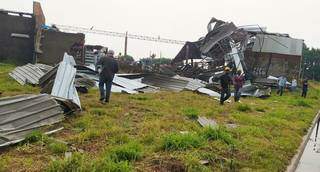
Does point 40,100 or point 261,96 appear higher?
point 40,100

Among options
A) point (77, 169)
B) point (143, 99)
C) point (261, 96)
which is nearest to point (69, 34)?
point (261, 96)

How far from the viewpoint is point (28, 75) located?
15.5 m

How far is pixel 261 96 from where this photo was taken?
21906 millimetres

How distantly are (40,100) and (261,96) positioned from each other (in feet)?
50.5

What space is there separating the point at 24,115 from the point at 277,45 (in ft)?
88.7

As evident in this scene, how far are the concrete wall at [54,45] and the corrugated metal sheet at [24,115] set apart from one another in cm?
1758

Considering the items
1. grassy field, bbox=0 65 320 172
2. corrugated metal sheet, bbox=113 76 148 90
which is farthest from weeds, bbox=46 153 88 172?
corrugated metal sheet, bbox=113 76 148 90

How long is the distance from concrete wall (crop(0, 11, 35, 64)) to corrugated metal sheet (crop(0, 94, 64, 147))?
17032mm

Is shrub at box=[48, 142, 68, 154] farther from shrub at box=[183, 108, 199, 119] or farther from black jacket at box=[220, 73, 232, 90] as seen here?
black jacket at box=[220, 73, 232, 90]

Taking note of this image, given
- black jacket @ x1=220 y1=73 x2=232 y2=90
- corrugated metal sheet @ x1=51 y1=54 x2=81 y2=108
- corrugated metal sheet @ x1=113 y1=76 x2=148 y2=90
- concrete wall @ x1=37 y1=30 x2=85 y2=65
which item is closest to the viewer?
corrugated metal sheet @ x1=51 y1=54 x2=81 y2=108

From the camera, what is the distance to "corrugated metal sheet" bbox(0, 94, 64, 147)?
670cm

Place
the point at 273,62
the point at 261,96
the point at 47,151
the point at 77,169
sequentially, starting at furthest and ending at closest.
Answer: the point at 273,62
the point at 261,96
the point at 47,151
the point at 77,169

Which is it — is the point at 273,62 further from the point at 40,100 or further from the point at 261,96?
the point at 40,100

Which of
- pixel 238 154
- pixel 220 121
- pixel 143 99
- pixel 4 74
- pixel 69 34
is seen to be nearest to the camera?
pixel 238 154
